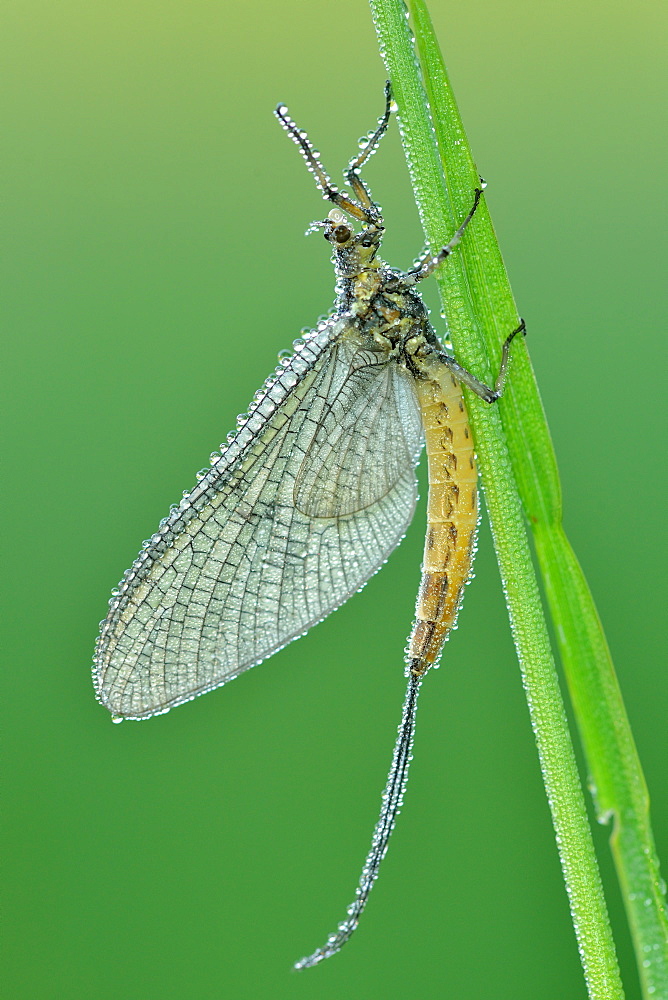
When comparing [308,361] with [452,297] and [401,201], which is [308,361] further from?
[401,201]

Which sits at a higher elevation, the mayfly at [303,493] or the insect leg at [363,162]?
the insect leg at [363,162]

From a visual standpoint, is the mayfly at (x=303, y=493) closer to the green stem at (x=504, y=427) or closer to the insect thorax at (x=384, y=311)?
the insect thorax at (x=384, y=311)

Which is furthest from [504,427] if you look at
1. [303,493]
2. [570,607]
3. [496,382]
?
[303,493]

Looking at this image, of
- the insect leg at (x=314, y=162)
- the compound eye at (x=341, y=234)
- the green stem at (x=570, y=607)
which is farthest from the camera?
the compound eye at (x=341, y=234)

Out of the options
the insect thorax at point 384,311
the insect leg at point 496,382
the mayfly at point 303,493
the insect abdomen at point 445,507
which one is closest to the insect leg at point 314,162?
the mayfly at point 303,493

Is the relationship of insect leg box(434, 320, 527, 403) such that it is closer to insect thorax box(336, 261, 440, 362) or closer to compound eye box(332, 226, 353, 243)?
insect thorax box(336, 261, 440, 362)

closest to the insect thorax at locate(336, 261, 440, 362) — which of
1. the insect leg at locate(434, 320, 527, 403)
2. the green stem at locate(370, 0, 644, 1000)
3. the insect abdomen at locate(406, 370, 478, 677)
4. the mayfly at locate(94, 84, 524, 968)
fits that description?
the mayfly at locate(94, 84, 524, 968)

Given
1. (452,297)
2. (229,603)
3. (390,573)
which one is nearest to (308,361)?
(229,603)
